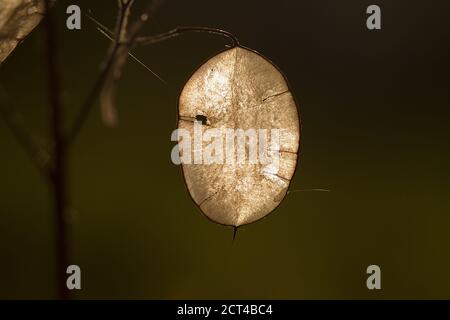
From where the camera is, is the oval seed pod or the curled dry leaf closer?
the curled dry leaf

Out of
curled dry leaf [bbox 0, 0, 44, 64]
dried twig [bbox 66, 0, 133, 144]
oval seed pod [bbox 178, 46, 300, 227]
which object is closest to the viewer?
dried twig [bbox 66, 0, 133, 144]

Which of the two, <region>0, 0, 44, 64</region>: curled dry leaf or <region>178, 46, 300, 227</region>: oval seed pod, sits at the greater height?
<region>0, 0, 44, 64</region>: curled dry leaf

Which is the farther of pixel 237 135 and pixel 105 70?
pixel 237 135

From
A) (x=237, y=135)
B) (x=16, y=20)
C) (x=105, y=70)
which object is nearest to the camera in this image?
(x=105, y=70)

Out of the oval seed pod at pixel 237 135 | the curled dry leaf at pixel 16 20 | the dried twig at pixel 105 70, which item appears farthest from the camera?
the oval seed pod at pixel 237 135

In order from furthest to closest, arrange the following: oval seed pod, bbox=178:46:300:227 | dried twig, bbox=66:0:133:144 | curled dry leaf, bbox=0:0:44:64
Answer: oval seed pod, bbox=178:46:300:227 < curled dry leaf, bbox=0:0:44:64 < dried twig, bbox=66:0:133:144

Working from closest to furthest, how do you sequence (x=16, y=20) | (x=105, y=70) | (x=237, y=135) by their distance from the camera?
(x=105, y=70) → (x=16, y=20) → (x=237, y=135)
